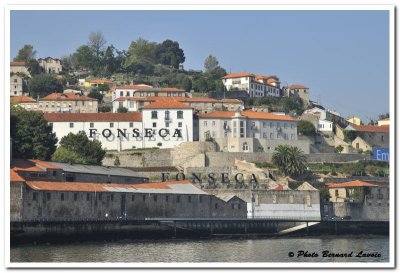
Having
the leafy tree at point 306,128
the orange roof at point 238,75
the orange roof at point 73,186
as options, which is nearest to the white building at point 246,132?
the leafy tree at point 306,128

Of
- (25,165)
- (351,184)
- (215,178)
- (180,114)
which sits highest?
(180,114)

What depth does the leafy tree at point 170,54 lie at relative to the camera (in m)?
154

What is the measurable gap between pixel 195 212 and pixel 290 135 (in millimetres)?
28451

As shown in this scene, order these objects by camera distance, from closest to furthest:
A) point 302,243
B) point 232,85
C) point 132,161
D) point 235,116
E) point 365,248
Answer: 1. point 365,248
2. point 302,243
3. point 132,161
4. point 235,116
5. point 232,85

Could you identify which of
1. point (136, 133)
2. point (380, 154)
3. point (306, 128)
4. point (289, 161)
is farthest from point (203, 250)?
point (306, 128)

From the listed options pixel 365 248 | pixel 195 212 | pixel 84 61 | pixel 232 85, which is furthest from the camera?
pixel 84 61

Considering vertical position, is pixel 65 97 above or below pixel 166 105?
above

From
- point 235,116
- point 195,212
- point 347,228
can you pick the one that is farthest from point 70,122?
point 347,228

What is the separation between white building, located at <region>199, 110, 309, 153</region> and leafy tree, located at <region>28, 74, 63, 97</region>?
3314 cm

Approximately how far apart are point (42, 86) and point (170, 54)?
3341cm

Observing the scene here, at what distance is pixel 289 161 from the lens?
290 feet

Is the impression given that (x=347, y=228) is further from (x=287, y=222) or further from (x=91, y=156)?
(x=91, y=156)

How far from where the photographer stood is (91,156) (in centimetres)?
8356

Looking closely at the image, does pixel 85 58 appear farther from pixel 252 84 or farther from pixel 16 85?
pixel 252 84
